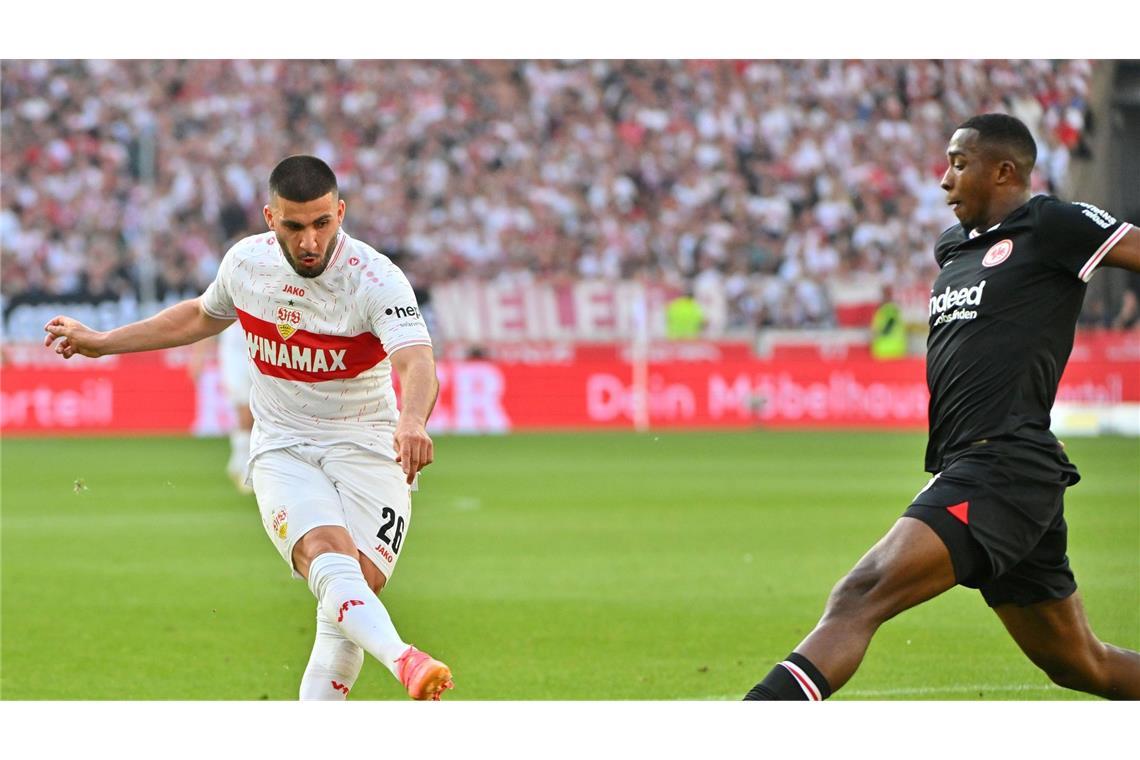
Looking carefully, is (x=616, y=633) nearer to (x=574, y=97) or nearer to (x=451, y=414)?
(x=451, y=414)

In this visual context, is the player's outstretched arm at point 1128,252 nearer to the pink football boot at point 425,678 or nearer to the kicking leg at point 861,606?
the kicking leg at point 861,606

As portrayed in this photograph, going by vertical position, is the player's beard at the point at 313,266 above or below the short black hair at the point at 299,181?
below

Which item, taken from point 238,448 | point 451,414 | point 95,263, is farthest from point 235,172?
point 238,448

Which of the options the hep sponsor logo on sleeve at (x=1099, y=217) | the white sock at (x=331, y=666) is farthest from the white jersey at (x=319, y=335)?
the hep sponsor logo on sleeve at (x=1099, y=217)

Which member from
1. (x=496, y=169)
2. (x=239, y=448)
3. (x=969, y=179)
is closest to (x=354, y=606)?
(x=969, y=179)

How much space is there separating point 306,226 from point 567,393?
21099mm

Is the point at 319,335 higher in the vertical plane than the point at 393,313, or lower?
lower

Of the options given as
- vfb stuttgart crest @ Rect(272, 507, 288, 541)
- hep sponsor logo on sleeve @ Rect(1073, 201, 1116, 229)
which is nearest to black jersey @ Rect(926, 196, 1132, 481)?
hep sponsor logo on sleeve @ Rect(1073, 201, 1116, 229)

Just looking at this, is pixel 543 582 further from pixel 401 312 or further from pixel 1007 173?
pixel 1007 173

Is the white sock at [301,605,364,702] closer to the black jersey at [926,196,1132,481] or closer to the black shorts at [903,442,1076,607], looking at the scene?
the black shorts at [903,442,1076,607]

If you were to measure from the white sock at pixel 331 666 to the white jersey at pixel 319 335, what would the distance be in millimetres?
757

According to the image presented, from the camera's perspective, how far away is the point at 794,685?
16.9 ft

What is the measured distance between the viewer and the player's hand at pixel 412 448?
5.59m

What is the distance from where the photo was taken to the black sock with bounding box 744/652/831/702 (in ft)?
16.9
